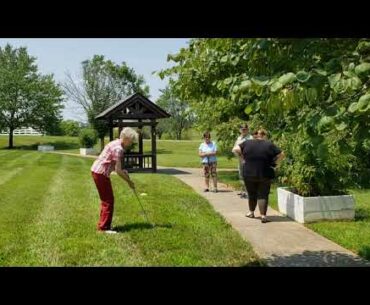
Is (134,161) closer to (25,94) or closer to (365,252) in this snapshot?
(365,252)

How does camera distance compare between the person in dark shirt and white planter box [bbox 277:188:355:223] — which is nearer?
the person in dark shirt

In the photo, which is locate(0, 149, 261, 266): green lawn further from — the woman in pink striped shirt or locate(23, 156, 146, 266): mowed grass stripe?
the woman in pink striped shirt

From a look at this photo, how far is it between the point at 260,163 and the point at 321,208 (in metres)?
1.48

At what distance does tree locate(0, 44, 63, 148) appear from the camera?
5575cm

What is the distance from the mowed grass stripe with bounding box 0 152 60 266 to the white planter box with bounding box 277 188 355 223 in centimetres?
475

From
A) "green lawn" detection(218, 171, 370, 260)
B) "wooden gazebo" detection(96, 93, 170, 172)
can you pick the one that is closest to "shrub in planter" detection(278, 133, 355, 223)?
"green lawn" detection(218, 171, 370, 260)

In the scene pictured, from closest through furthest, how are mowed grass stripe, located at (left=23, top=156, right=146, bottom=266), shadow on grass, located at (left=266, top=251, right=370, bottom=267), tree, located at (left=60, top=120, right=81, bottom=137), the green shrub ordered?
shadow on grass, located at (left=266, top=251, right=370, bottom=267)
mowed grass stripe, located at (left=23, top=156, right=146, bottom=266)
the green shrub
tree, located at (left=60, top=120, right=81, bottom=137)

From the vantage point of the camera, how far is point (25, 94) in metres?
56.4

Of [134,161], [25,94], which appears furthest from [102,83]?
[134,161]

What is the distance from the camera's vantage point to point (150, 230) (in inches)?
323

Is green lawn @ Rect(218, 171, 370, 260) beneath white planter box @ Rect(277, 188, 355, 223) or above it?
beneath

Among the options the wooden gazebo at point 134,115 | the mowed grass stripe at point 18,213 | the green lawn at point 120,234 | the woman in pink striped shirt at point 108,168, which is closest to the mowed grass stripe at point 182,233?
the green lawn at point 120,234

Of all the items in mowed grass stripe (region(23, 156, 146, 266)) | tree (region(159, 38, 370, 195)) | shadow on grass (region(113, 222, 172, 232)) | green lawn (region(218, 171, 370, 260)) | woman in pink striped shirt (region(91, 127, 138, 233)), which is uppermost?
tree (region(159, 38, 370, 195))
